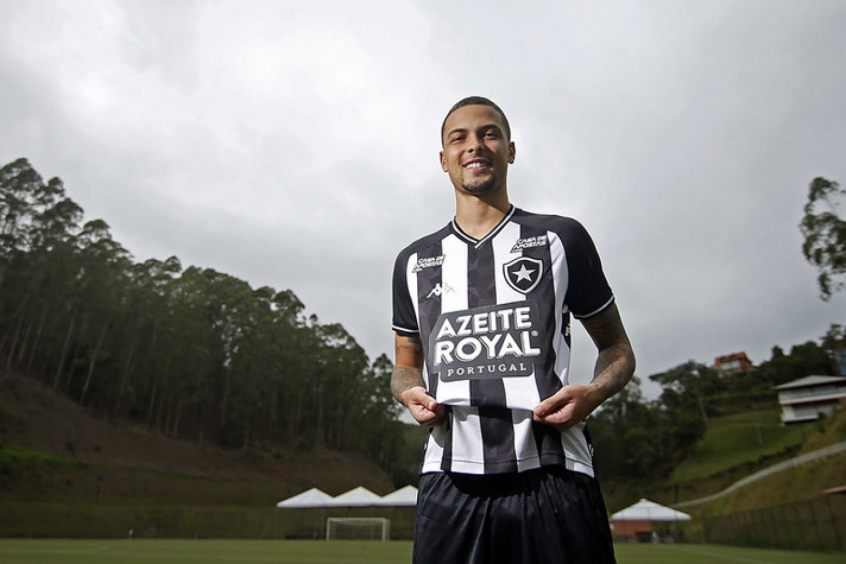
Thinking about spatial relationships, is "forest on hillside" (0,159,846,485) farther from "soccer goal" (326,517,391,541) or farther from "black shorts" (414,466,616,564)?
"black shorts" (414,466,616,564)

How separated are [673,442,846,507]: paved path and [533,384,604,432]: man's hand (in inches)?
1592

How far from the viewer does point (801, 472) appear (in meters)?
34.2

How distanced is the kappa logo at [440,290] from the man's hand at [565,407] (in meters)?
0.54

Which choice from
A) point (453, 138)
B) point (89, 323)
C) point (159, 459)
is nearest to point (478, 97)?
point (453, 138)

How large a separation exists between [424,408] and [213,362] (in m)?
63.7

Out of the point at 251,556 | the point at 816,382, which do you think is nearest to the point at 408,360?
the point at 251,556

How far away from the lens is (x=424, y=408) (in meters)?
1.73

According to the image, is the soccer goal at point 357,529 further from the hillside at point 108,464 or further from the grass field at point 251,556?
the grass field at point 251,556

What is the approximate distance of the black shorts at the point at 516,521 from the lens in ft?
4.97

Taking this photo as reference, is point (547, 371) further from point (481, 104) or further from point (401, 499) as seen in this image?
point (401, 499)

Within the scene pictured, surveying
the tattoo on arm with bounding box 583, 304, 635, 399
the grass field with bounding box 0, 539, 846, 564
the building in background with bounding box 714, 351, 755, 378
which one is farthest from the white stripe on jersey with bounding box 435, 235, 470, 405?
the building in background with bounding box 714, 351, 755, 378

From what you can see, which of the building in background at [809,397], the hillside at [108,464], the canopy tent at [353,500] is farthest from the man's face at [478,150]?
the building in background at [809,397]

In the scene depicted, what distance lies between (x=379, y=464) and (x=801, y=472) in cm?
5422

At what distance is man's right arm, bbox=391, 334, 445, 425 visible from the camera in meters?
1.72
